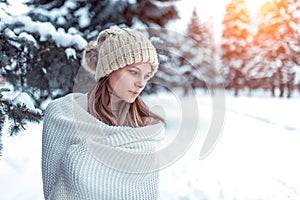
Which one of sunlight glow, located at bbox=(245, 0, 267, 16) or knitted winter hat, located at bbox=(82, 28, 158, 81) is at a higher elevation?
sunlight glow, located at bbox=(245, 0, 267, 16)

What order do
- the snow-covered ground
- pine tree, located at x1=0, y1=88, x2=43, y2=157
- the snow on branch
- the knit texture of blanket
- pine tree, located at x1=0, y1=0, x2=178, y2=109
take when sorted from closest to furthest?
1. the knit texture of blanket
2. pine tree, located at x1=0, y1=88, x2=43, y2=157
3. pine tree, located at x1=0, y1=0, x2=178, y2=109
4. the snow on branch
5. the snow-covered ground

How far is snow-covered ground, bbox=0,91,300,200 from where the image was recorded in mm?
1722

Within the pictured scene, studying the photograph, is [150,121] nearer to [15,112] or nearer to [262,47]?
[15,112]

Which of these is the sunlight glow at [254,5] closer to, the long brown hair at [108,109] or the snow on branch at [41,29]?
the snow on branch at [41,29]

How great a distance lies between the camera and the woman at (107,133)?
74cm

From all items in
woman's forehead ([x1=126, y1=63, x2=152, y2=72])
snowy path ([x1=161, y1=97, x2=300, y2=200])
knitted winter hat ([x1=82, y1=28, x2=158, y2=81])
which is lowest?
snowy path ([x1=161, y1=97, x2=300, y2=200])

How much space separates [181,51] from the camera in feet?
3.03

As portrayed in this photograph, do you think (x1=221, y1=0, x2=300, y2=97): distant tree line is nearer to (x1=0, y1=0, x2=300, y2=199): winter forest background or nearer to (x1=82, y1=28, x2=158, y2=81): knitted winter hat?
(x1=0, y1=0, x2=300, y2=199): winter forest background

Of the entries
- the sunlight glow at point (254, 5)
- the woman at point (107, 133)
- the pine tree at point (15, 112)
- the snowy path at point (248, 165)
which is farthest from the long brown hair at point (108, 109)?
the sunlight glow at point (254, 5)

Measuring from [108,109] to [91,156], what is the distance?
A: 0.11m

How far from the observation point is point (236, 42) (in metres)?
2.24

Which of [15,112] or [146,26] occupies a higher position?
[146,26]

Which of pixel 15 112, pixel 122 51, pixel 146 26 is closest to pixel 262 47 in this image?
pixel 146 26

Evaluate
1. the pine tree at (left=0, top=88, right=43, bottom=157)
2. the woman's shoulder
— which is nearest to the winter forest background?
the pine tree at (left=0, top=88, right=43, bottom=157)
